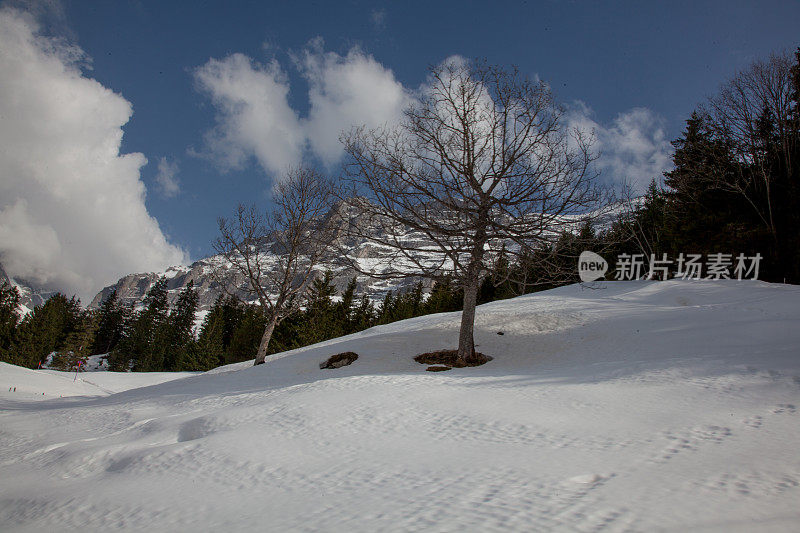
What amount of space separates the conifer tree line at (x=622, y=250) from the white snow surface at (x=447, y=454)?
15.6 feet

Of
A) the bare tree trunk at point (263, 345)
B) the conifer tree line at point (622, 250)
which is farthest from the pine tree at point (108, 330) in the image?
the bare tree trunk at point (263, 345)

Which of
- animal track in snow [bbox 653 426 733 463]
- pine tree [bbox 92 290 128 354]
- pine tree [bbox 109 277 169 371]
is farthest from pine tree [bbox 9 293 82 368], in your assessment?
animal track in snow [bbox 653 426 733 463]

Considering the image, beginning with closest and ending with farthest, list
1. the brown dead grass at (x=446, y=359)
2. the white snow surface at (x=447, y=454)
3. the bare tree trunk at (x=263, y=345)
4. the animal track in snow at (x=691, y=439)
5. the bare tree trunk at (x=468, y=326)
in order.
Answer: the white snow surface at (x=447, y=454)
the animal track in snow at (x=691, y=439)
the brown dead grass at (x=446, y=359)
the bare tree trunk at (x=468, y=326)
the bare tree trunk at (x=263, y=345)

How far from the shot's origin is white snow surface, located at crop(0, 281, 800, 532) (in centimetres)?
233

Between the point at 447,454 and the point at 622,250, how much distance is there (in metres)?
42.2

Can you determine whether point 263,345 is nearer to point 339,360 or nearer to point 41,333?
point 339,360

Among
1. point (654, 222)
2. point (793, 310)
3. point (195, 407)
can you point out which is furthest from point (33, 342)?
point (654, 222)

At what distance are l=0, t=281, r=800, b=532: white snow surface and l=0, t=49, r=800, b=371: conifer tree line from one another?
474 cm

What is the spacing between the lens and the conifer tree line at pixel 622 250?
17500 millimetres

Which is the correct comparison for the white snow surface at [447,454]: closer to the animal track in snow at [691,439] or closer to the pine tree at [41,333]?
the animal track in snow at [691,439]

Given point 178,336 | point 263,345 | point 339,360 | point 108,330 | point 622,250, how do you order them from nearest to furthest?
point 339,360
point 263,345
point 622,250
point 178,336
point 108,330

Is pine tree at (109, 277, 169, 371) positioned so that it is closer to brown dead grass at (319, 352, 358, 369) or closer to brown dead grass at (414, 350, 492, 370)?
brown dead grass at (319, 352, 358, 369)

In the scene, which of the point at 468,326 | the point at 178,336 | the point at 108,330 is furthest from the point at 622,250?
the point at 108,330

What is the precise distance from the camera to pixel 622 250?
38656 millimetres
